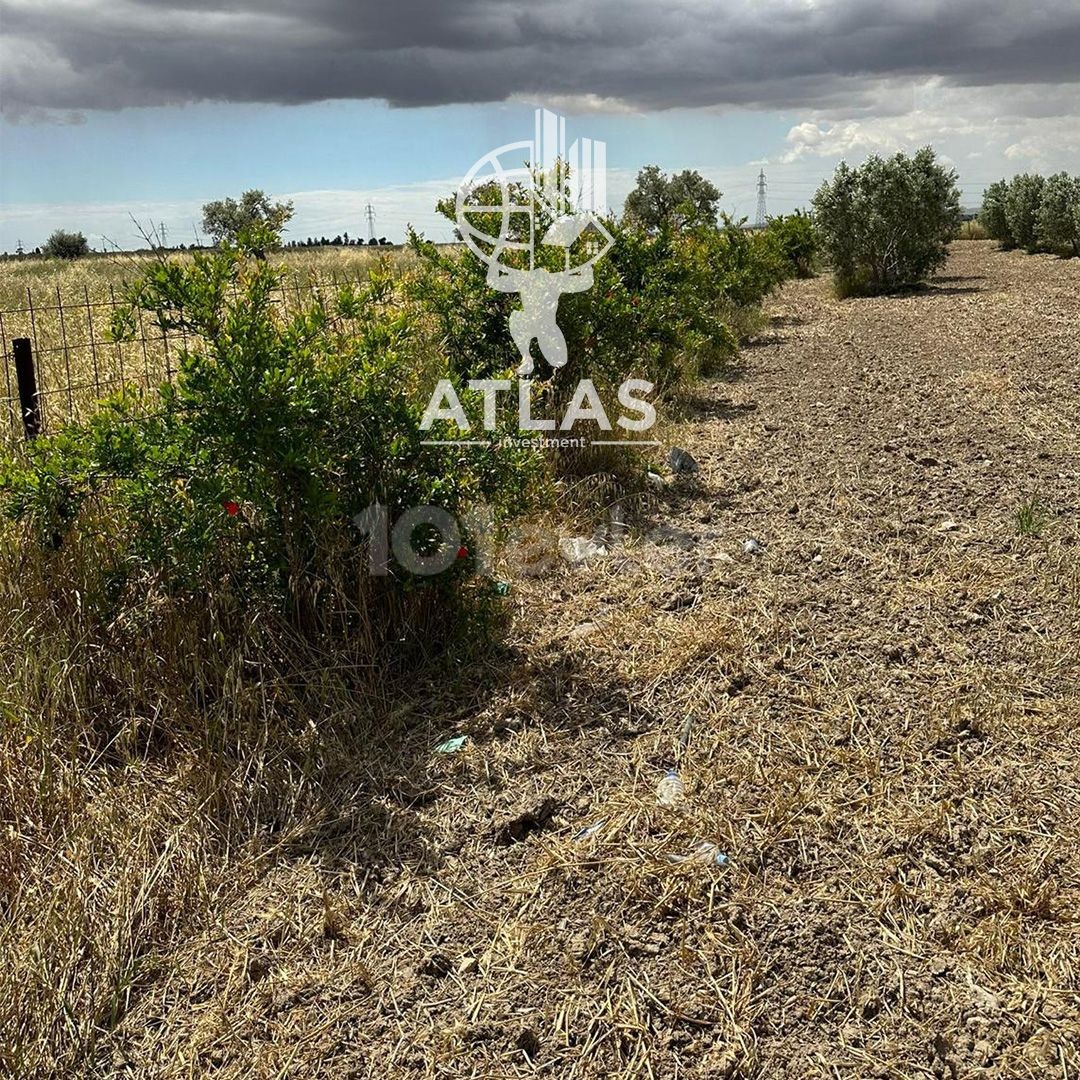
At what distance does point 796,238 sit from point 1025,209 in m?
10.4

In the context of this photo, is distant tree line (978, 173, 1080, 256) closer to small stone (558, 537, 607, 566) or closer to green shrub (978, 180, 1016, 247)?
green shrub (978, 180, 1016, 247)

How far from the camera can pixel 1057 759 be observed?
9.49 feet

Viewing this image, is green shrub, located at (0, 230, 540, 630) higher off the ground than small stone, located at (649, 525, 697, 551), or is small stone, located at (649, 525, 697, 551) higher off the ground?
green shrub, located at (0, 230, 540, 630)

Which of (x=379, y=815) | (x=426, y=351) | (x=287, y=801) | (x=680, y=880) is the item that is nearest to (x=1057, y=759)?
(x=680, y=880)

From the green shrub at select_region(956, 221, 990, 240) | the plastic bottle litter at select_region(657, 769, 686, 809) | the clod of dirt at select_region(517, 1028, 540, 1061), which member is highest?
the green shrub at select_region(956, 221, 990, 240)

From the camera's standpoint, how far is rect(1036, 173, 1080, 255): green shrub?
23.9 metres

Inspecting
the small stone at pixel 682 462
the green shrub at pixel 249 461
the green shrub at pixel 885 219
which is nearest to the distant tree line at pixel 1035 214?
the green shrub at pixel 885 219

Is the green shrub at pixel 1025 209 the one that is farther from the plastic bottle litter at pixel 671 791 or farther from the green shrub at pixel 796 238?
the plastic bottle litter at pixel 671 791

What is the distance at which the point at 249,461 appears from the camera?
310 centimetres

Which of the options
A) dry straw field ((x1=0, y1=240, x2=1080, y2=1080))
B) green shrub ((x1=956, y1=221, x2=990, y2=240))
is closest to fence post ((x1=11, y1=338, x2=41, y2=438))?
dry straw field ((x1=0, y1=240, x2=1080, y2=1080))

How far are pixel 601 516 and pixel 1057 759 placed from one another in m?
2.70

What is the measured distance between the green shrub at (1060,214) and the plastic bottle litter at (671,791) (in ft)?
82.3

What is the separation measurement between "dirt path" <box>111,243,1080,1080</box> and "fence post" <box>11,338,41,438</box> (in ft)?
7.37

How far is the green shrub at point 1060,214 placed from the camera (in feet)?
78.5
